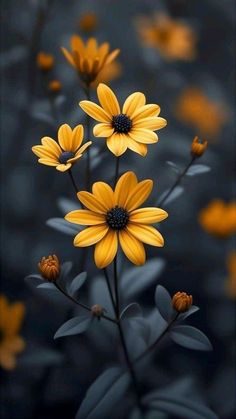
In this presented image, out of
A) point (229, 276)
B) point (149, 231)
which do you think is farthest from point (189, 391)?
point (149, 231)

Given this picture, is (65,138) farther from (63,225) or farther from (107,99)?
(63,225)

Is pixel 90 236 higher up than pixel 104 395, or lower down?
higher up

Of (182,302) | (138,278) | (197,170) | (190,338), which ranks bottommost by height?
(138,278)

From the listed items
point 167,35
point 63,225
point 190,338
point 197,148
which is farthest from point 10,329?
point 167,35

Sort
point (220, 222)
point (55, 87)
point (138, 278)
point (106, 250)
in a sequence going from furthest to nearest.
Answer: point (220, 222) → point (138, 278) → point (55, 87) → point (106, 250)

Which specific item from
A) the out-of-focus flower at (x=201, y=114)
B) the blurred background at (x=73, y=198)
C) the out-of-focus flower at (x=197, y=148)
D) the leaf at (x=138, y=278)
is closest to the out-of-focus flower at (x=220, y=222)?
the blurred background at (x=73, y=198)

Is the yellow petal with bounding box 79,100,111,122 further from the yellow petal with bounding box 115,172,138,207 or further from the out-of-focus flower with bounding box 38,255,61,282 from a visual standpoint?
the out-of-focus flower with bounding box 38,255,61,282

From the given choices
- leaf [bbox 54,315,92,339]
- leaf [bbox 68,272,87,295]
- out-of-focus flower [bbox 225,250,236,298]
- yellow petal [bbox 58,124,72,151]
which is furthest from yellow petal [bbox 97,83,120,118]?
out-of-focus flower [bbox 225,250,236,298]
